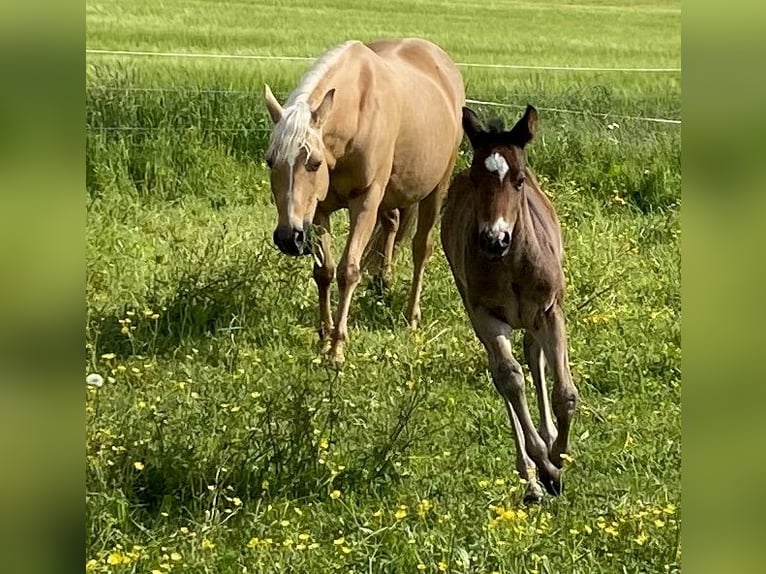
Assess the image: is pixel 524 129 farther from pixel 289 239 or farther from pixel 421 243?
Result: pixel 289 239

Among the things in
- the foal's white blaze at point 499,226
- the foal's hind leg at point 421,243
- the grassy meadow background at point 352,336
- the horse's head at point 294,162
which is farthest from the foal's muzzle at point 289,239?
the foal's white blaze at point 499,226

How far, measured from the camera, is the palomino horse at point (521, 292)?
332 centimetres

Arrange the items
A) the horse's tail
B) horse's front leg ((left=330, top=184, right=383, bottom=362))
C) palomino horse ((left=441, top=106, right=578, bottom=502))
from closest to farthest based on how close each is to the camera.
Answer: palomino horse ((left=441, top=106, right=578, bottom=502)), horse's front leg ((left=330, top=184, right=383, bottom=362)), the horse's tail

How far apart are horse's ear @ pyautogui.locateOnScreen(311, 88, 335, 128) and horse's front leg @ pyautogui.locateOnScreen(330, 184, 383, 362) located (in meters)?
0.39

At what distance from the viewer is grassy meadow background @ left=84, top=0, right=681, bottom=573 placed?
320 cm

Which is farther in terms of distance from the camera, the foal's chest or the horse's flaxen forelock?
the foal's chest

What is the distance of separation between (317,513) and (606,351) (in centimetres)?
115

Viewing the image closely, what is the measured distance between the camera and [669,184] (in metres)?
3.67

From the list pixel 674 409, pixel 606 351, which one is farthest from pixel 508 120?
pixel 674 409

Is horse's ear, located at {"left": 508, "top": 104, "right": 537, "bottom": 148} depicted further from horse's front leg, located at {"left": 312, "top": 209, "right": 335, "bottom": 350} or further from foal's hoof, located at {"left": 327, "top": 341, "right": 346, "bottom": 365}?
foal's hoof, located at {"left": 327, "top": 341, "right": 346, "bottom": 365}

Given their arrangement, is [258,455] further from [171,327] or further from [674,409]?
[674,409]

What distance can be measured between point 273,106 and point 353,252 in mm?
625

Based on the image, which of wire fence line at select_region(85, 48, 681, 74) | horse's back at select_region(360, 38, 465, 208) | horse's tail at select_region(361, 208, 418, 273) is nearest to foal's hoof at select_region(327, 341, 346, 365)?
horse's tail at select_region(361, 208, 418, 273)
